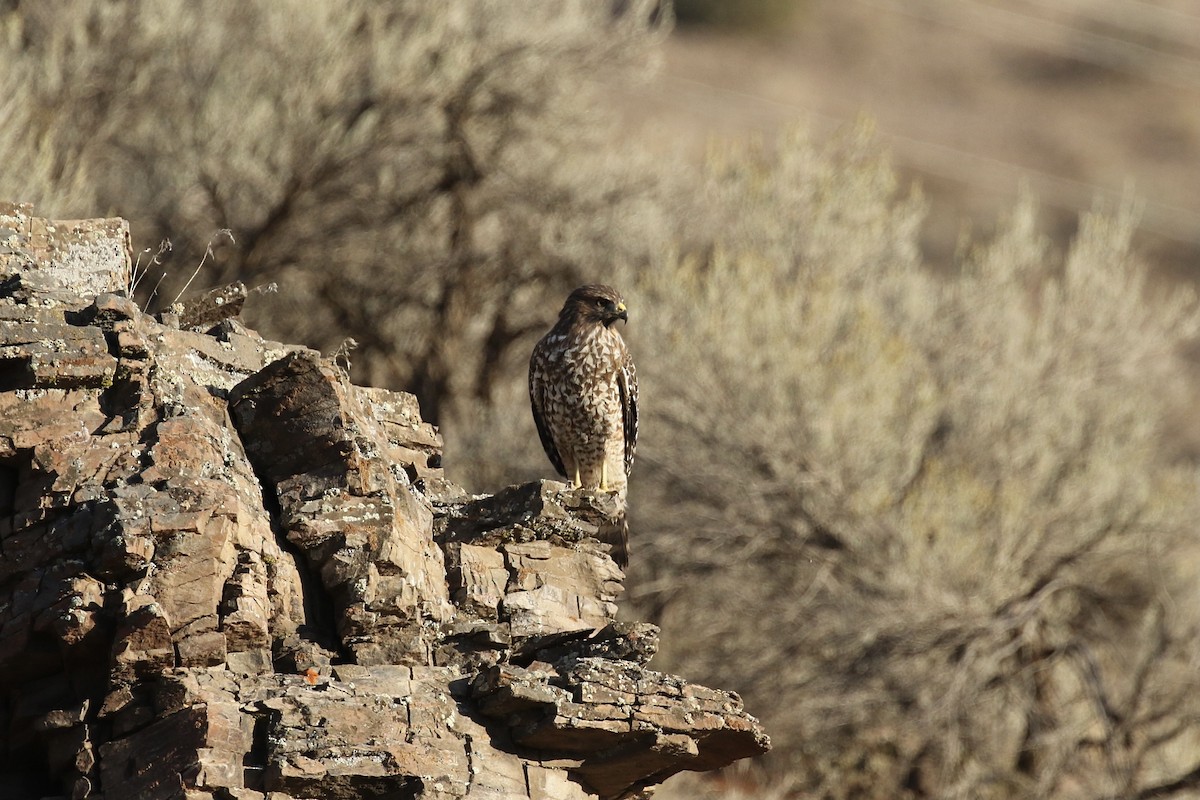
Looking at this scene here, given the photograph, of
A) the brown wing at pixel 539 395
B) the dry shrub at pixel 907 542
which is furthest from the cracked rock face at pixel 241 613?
the dry shrub at pixel 907 542

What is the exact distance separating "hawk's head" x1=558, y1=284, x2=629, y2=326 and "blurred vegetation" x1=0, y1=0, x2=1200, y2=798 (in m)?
5.32

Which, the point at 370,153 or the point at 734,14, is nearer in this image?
the point at 370,153

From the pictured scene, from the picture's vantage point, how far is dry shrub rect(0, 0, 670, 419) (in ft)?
51.7

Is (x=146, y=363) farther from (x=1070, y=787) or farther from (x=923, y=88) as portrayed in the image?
(x=923, y=88)

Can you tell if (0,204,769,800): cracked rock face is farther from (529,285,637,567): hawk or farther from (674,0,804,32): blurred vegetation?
(674,0,804,32): blurred vegetation

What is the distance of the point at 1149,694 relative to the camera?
15.0m

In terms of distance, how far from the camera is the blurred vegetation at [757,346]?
15.1 m

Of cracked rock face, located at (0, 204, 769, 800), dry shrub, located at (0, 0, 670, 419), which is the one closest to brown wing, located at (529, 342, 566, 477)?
cracked rock face, located at (0, 204, 769, 800)

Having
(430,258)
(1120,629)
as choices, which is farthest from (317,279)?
(1120,629)

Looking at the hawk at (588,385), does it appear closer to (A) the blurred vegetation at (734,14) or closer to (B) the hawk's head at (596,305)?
(B) the hawk's head at (596,305)

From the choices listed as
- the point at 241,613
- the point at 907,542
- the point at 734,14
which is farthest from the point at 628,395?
the point at 734,14

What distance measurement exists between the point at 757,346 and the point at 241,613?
1014 cm

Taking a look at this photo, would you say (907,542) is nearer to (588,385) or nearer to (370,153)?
(588,385)

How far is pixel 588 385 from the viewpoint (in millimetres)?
10000
